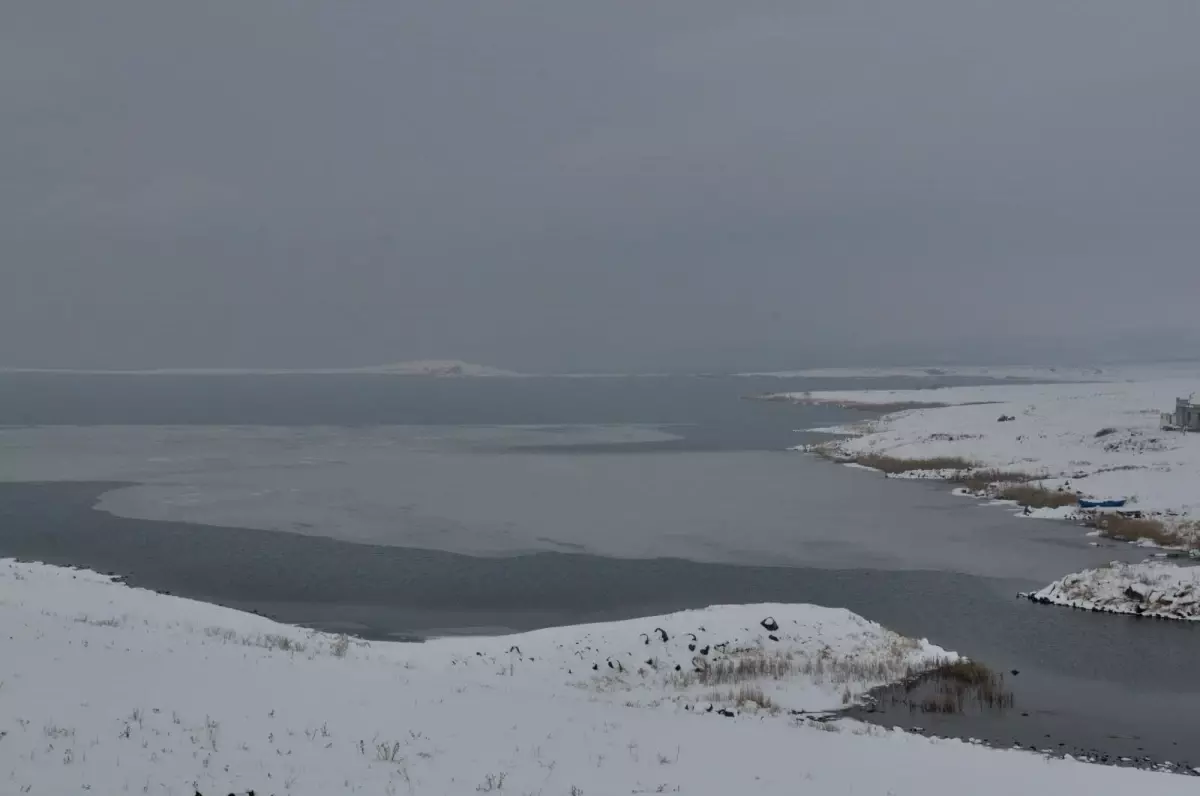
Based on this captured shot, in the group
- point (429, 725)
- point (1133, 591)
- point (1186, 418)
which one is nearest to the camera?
point (429, 725)

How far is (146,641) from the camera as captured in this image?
1506 centimetres

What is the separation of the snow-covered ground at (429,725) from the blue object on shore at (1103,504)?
85.5 ft

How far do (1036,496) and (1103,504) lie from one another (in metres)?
3.43

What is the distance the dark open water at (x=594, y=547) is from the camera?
2116 cm

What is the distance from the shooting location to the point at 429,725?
11625 millimetres

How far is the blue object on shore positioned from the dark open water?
3.39 m

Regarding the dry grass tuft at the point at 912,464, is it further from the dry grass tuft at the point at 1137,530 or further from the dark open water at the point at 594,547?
the dry grass tuft at the point at 1137,530

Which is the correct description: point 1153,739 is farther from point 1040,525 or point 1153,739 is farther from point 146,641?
point 1040,525

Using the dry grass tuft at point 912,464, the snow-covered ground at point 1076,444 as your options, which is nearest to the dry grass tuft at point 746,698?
the snow-covered ground at point 1076,444

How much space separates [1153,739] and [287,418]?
9747 cm

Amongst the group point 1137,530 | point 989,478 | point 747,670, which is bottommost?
point 989,478

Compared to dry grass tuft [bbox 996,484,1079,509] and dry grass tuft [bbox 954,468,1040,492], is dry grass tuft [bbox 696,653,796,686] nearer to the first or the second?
dry grass tuft [bbox 996,484,1079,509]

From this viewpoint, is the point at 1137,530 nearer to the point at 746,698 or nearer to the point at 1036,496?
the point at 1036,496

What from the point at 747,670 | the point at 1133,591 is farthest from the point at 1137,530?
the point at 747,670
